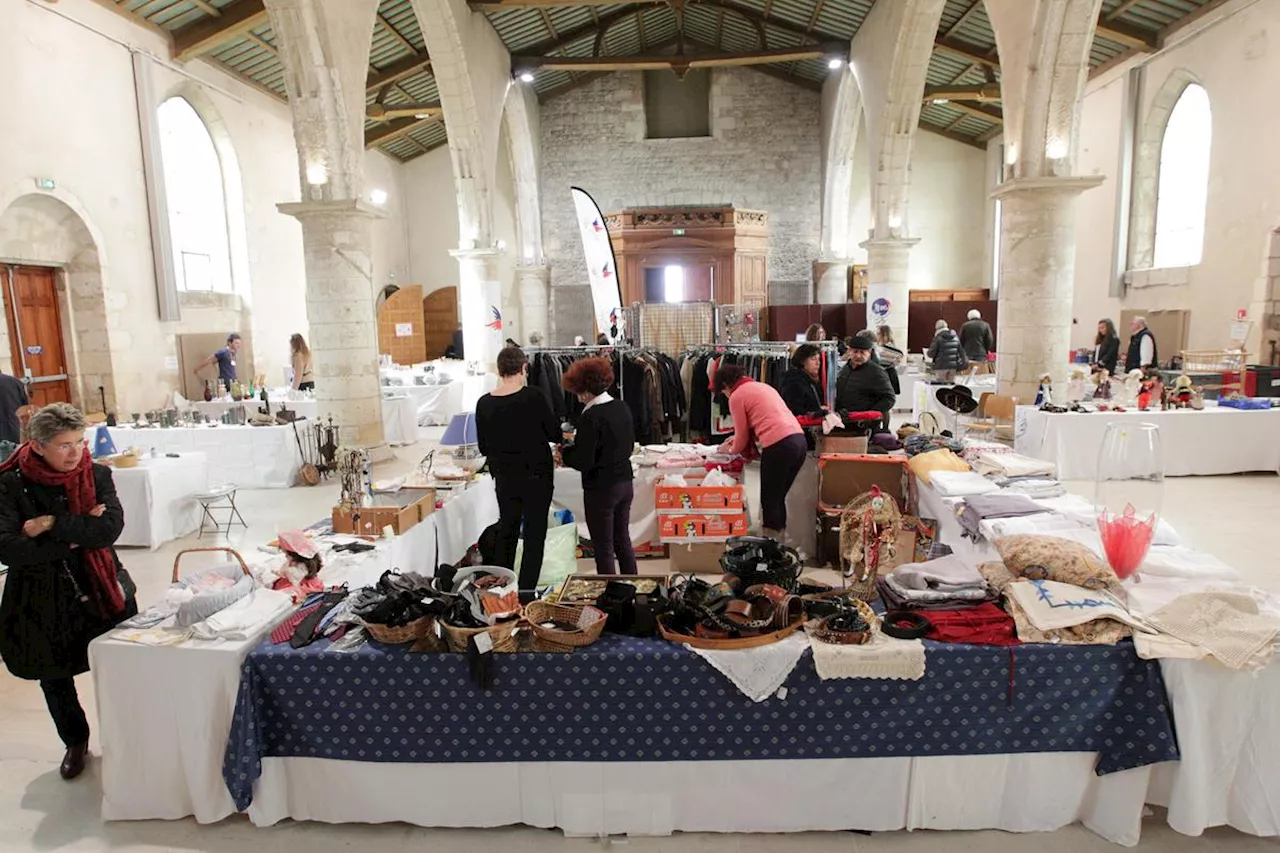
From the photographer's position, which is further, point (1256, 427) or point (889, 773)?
point (1256, 427)

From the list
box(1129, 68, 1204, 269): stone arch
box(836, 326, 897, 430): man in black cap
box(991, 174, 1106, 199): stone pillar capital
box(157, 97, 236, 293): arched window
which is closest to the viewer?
box(836, 326, 897, 430): man in black cap

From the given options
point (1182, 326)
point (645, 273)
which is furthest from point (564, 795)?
point (645, 273)

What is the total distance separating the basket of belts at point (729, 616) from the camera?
2500mm

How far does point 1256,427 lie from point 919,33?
707 centimetres

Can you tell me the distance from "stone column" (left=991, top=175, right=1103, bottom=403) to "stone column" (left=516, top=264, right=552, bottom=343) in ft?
39.8

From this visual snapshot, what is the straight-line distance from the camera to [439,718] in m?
2.56

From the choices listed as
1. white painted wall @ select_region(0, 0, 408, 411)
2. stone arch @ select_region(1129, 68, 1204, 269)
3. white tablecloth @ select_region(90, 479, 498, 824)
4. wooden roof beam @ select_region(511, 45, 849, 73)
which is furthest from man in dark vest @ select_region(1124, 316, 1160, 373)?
white painted wall @ select_region(0, 0, 408, 411)

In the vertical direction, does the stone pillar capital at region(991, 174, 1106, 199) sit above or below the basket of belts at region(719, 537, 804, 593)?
above

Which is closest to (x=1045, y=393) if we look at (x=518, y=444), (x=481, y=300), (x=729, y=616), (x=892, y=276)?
(x=518, y=444)

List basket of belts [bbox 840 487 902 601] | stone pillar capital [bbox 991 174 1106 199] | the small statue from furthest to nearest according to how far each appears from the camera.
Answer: stone pillar capital [bbox 991 174 1106 199]
the small statue
basket of belts [bbox 840 487 902 601]

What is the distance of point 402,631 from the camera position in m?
2.56

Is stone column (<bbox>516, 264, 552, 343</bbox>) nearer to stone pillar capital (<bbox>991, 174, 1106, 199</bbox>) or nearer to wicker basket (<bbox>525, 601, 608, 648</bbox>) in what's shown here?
stone pillar capital (<bbox>991, 174, 1106, 199</bbox>)

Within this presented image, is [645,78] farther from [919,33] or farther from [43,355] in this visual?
[43,355]

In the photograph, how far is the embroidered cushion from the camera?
8.84 ft
